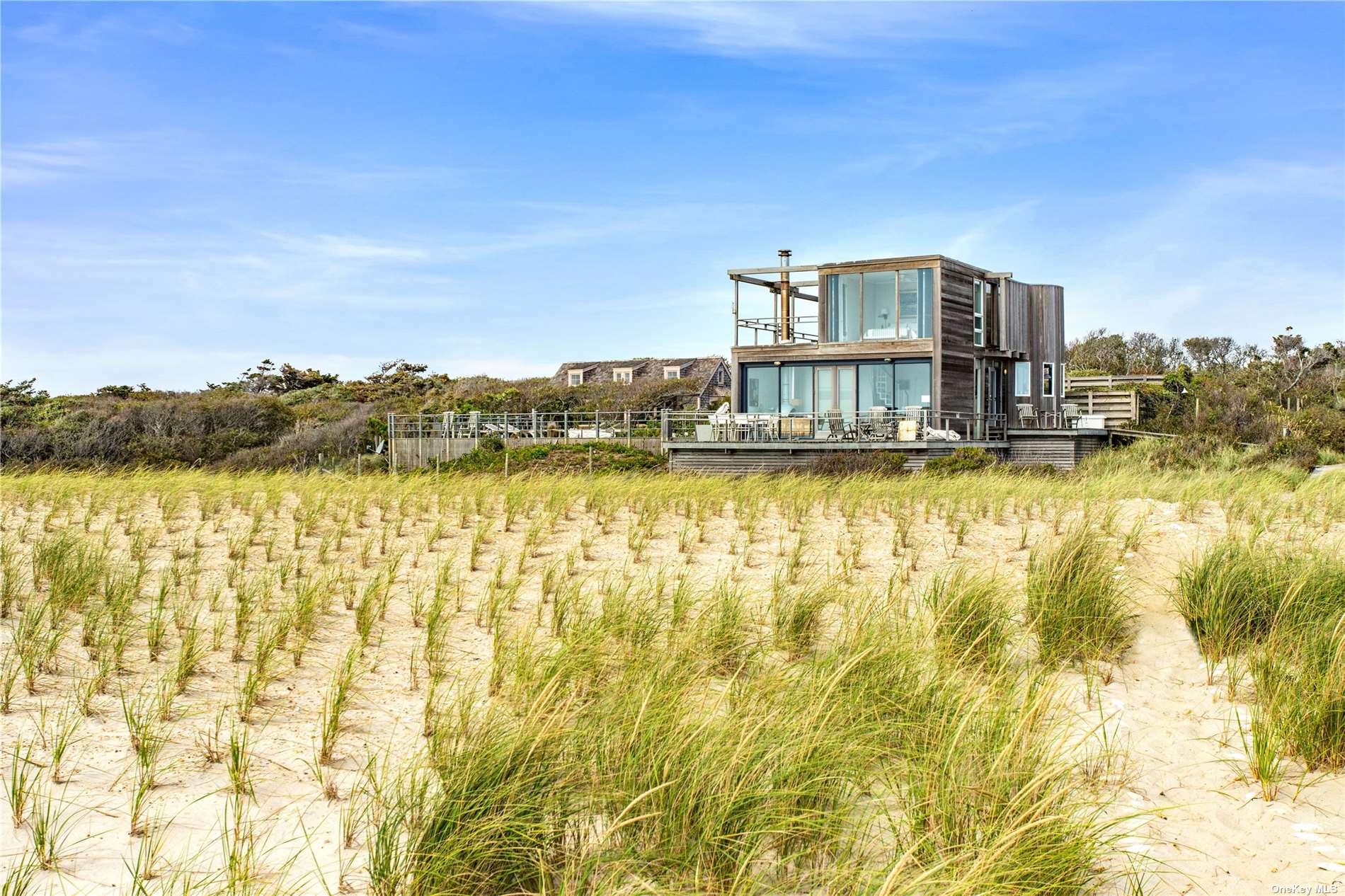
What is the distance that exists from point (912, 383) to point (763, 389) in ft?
12.2

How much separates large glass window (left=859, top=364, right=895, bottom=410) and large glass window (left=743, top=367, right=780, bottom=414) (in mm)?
2128

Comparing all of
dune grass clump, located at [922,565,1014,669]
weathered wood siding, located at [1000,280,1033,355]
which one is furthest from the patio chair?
dune grass clump, located at [922,565,1014,669]

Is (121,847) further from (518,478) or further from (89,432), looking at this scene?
(89,432)

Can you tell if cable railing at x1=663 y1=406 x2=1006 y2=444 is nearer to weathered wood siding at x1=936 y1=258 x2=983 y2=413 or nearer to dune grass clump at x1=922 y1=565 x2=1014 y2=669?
weathered wood siding at x1=936 y1=258 x2=983 y2=413

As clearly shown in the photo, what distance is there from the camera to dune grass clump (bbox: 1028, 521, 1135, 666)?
5953 mm

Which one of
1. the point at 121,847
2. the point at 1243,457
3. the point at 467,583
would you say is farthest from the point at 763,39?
A: the point at 1243,457

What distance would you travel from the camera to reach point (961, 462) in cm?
1822

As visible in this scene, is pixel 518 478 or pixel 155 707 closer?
pixel 155 707

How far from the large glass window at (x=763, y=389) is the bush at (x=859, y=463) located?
466 cm

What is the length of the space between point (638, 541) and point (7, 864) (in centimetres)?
566

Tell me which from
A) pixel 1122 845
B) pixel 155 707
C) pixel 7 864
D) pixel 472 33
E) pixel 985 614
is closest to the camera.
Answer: pixel 7 864

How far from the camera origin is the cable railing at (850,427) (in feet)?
70.7

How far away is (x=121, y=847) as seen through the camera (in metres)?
3.58

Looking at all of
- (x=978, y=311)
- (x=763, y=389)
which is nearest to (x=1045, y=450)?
(x=978, y=311)
